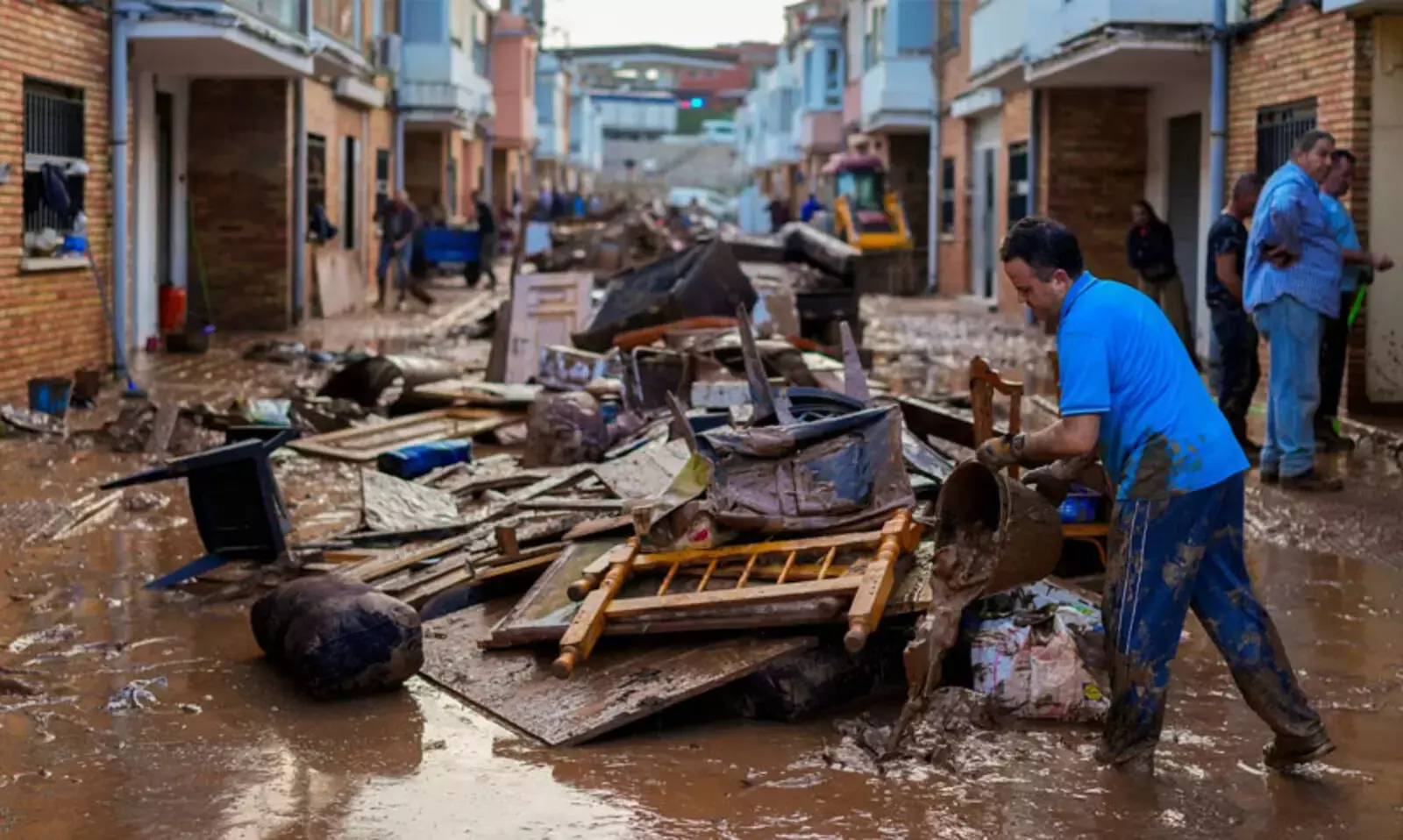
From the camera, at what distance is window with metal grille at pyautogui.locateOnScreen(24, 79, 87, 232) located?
1449 centimetres

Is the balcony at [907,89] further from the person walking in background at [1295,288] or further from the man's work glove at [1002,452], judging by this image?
the man's work glove at [1002,452]

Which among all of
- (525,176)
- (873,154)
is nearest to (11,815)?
(873,154)

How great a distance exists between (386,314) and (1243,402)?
1620cm

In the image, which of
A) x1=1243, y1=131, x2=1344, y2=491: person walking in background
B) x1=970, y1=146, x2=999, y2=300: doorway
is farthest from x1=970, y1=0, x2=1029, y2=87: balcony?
x1=1243, y1=131, x2=1344, y2=491: person walking in background

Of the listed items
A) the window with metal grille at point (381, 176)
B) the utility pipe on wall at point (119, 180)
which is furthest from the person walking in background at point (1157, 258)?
the window with metal grille at point (381, 176)

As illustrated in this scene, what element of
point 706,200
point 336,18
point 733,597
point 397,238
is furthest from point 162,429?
point 706,200

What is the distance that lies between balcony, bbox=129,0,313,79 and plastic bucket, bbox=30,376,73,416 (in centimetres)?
447

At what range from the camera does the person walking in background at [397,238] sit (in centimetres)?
2638

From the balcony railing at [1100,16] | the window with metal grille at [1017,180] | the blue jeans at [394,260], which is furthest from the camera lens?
the blue jeans at [394,260]

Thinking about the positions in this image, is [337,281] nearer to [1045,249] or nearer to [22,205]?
[22,205]

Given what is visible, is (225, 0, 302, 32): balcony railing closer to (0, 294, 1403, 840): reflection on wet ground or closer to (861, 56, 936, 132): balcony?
(0, 294, 1403, 840): reflection on wet ground

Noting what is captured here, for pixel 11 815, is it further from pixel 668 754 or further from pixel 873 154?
pixel 873 154

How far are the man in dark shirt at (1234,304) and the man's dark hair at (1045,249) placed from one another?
585 centimetres

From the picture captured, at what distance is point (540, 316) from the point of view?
14750 millimetres
